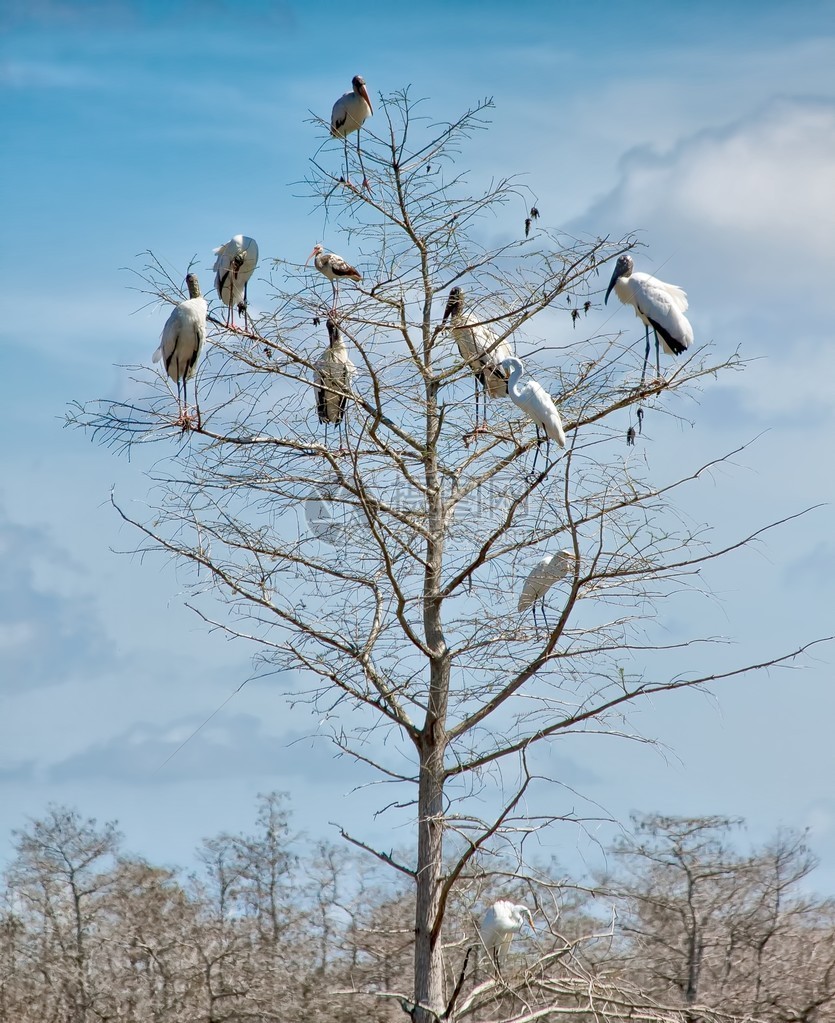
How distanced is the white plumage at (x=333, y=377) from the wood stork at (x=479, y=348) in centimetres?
71

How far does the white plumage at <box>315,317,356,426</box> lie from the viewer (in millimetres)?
9102

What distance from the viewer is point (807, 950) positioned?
15.6m

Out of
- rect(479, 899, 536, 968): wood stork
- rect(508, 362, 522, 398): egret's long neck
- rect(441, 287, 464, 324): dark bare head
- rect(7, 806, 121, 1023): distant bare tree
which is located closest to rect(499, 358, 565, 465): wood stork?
rect(508, 362, 522, 398): egret's long neck

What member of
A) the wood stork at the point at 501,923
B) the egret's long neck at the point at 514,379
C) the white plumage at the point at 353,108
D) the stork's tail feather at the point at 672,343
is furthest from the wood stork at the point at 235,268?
the wood stork at the point at 501,923

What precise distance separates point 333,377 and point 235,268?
1.97 metres

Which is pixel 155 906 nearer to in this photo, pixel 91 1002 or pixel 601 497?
pixel 91 1002

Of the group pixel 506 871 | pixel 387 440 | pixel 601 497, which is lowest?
pixel 506 871

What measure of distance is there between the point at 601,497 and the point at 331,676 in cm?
196

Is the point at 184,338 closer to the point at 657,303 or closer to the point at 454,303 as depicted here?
the point at 454,303

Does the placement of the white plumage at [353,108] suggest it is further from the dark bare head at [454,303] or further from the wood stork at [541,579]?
the wood stork at [541,579]

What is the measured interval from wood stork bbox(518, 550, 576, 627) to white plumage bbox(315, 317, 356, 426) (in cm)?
154

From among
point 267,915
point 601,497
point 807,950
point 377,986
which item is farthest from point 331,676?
point 267,915

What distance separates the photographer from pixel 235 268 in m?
10.6

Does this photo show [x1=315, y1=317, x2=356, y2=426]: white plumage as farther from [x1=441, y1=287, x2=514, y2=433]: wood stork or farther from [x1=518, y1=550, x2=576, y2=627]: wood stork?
[x1=518, y1=550, x2=576, y2=627]: wood stork
